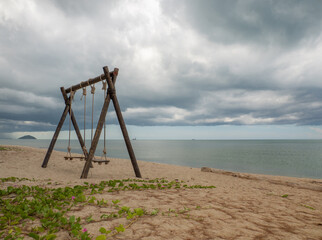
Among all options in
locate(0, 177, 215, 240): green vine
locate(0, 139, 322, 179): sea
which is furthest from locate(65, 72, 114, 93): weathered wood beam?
locate(0, 139, 322, 179): sea

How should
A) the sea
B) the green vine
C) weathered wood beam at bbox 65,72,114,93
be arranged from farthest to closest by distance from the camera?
the sea < weathered wood beam at bbox 65,72,114,93 < the green vine

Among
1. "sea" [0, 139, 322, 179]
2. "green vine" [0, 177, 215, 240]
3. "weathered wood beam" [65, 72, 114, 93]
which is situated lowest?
"sea" [0, 139, 322, 179]

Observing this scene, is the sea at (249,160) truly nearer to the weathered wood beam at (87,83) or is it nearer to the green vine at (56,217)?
the weathered wood beam at (87,83)

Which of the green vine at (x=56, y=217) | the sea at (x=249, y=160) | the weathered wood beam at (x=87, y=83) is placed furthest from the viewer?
the sea at (x=249, y=160)

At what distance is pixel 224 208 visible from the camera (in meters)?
4.23

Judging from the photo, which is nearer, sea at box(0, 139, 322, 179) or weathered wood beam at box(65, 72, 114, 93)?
weathered wood beam at box(65, 72, 114, 93)

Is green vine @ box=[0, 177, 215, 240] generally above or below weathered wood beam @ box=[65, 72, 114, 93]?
below

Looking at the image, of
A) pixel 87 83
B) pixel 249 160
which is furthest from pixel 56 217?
pixel 249 160

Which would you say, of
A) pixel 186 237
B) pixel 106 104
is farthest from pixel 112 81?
pixel 186 237

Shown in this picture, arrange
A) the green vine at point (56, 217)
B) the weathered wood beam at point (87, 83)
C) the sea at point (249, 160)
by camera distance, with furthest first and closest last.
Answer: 1. the sea at point (249, 160)
2. the weathered wood beam at point (87, 83)
3. the green vine at point (56, 217)

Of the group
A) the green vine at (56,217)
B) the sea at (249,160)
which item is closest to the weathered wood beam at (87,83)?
the green vine at (56,217)

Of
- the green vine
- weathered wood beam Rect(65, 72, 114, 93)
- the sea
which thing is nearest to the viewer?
the green vine

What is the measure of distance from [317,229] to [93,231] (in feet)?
12.4

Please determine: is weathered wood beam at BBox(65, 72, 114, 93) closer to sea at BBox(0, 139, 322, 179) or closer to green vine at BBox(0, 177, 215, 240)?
green vine at BBox(0, 177, 215, 240)
